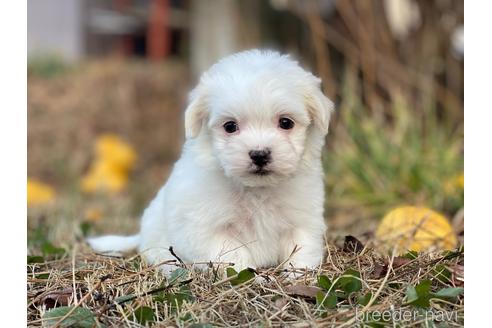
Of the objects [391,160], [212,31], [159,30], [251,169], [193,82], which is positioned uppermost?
[159,30]

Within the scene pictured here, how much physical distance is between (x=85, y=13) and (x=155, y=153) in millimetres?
2890

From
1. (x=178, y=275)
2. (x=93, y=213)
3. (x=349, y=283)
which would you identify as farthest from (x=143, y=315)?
(x=93, y=213)

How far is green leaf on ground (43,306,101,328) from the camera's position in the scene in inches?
104

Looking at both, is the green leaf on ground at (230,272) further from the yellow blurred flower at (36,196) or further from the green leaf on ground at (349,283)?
the yellow blurred flower at (36,196)

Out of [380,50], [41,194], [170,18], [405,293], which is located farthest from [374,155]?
[170,18]

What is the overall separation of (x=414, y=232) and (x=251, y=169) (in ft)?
4.79

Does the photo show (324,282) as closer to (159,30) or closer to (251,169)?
(251,169)

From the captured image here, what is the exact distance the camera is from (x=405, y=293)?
2893 millimetres

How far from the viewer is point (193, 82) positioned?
1072cm

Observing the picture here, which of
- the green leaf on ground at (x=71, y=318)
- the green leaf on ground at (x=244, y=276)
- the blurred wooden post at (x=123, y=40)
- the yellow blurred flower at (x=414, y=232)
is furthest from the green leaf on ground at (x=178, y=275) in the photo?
the blurred wooden post at (x=123, y=40)
